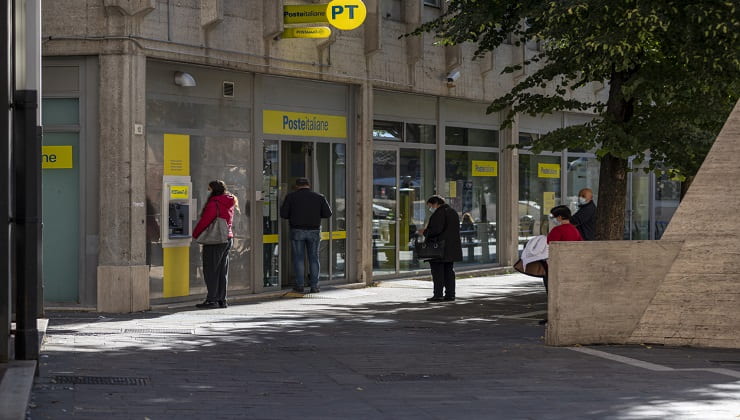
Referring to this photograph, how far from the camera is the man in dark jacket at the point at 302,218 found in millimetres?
18750

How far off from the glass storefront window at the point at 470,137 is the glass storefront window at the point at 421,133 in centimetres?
46

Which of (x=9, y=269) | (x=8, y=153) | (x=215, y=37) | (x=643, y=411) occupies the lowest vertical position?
(x=643, y=411)

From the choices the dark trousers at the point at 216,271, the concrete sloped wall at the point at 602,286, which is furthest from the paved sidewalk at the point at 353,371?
the dark trousers at the point at 216,271

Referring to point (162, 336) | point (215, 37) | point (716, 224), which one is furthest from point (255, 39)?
point (716, 224)

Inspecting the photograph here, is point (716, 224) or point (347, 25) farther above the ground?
point (347, 25)

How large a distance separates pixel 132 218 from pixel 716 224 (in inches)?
286

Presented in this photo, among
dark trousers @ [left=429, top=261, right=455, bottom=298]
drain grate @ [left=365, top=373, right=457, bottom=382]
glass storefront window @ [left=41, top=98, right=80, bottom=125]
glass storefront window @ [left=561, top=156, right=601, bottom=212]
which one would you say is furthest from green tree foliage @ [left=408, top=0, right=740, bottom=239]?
glass storefront window @ [left=561, top=156, right=601, bottom=212]

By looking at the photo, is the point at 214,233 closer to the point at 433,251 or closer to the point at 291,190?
the point at 291,190

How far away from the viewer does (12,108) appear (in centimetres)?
956

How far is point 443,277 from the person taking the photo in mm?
18906

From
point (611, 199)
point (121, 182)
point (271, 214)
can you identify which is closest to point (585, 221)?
point (611, 199)

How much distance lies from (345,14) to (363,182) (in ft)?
11.7

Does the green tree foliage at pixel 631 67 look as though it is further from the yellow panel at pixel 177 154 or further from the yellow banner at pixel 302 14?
the yellow panel at pixel 177 154

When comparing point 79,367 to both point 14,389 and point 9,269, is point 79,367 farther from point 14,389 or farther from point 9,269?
point 14,389
